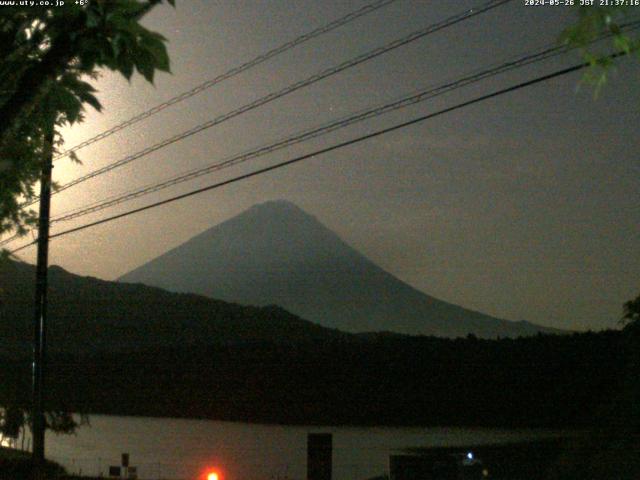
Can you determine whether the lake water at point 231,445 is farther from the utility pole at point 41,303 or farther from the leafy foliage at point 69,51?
the leafy foliage at point 69,51

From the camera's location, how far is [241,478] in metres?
29.6

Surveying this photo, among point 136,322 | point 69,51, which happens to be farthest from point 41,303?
point 136,322

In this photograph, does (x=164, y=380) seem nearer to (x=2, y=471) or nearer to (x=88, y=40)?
(x=2, y=471)

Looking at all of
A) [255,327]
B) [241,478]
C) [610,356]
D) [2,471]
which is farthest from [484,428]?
[255,327]

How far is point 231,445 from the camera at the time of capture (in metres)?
48.5

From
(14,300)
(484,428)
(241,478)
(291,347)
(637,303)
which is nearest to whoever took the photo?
(637,303)

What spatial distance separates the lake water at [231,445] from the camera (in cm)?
3456

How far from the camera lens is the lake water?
3456 cm

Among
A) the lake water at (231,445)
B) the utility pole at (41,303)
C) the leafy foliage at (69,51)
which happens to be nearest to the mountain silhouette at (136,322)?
the lake water at (231,445)

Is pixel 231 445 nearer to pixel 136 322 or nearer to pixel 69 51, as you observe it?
pixel 136 322

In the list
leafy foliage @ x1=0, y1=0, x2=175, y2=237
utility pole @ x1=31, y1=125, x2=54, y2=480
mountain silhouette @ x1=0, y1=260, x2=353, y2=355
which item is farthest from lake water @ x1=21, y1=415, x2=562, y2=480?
leafy foliage @ x1=0, y1=0, x2=175, y2=237

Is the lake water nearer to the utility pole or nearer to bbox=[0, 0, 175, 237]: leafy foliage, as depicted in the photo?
the utility pole

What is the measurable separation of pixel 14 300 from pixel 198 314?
4846 centimetres

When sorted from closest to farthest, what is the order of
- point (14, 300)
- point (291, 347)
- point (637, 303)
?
point (637, 303)
point (14, 300)
point (291, 347)
